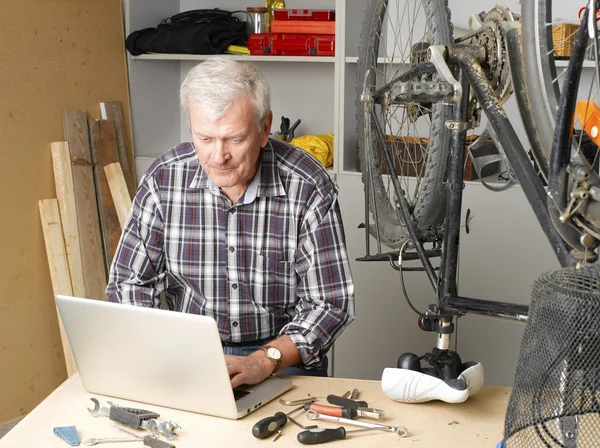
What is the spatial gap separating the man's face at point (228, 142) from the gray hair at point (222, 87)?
14 millimetres

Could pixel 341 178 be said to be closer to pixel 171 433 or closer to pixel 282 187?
pixel 282 187

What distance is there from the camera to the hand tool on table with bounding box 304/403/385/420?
52.9 inches

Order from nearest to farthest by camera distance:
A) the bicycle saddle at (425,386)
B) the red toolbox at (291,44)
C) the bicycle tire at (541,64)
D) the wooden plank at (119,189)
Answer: the bicycle tire at (541,64) < the bicycle saddle at (425,386) < the red toolbox at (291,44) < the wooden plank at (119,189)

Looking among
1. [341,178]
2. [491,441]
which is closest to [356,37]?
[341,178]

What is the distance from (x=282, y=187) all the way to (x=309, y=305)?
27 cm

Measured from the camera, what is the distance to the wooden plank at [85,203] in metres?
2.91

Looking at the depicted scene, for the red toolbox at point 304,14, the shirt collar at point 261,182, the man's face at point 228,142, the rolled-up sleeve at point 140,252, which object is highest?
the red toolbox at point 304,14

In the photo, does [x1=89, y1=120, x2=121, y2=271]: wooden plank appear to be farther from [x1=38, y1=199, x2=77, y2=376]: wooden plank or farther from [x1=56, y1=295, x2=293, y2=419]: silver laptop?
[x1=56, y1=295, x2=293, y2=419]: silver laptop

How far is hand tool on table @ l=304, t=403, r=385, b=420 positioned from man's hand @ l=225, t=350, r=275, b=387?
0.50ft

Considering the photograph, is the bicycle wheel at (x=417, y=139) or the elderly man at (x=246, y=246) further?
the elderly man at (x=246, y=246)

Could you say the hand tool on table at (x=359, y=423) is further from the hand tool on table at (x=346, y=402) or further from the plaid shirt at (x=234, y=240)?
the plaid shirt at (x=234, y=240)

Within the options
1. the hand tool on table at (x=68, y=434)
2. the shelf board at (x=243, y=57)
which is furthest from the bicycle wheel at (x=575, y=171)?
the shelf board at (x=243, y=57)

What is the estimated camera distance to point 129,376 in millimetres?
1398

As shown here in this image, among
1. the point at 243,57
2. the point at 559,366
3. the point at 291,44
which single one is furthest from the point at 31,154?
the point at 559,366
